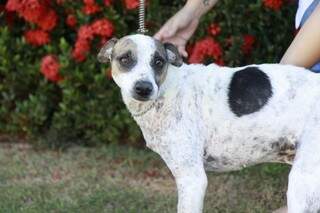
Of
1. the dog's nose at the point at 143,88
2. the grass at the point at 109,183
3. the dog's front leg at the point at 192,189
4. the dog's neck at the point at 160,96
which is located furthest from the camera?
the grass at the point at 109,183

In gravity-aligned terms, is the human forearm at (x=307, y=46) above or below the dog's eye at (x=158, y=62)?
below

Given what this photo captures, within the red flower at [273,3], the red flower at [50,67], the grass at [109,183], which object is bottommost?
the grass at [109,183]

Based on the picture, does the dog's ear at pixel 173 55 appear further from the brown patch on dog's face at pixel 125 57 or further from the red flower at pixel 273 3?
the red flower at pixel 273 3

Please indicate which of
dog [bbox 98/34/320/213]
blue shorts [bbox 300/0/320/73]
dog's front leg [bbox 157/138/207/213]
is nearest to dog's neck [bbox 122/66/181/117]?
dog [bbox 98/34/320/213]

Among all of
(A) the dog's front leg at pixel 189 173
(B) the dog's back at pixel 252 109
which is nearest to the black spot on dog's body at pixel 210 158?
(B) the dog's back at pixel 252 109

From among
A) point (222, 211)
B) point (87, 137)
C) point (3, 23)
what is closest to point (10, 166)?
point (87, 137)

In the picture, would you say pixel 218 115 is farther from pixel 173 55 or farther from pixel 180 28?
pixel 180 28

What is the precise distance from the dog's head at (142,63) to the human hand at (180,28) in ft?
1.07

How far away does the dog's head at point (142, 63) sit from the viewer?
3328 mm

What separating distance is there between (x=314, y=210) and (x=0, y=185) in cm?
250

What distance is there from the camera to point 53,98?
5.91 m

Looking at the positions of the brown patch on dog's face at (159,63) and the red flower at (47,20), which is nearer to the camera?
the brown patch on dog's face at (159,63)

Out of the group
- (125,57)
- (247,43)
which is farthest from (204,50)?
(125,57)

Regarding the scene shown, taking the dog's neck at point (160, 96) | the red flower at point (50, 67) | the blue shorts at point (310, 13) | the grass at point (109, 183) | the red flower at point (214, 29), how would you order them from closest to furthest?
1. the dog's neck at point (160, 96)
2. the blue shorts at point (310, 13)
3. the grass at point (109, 183)
4. the red flower at point (214, 29)
5. the red flower at point (50, 67)
